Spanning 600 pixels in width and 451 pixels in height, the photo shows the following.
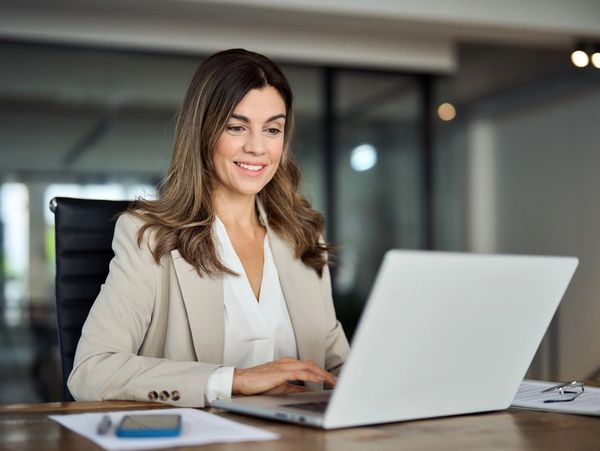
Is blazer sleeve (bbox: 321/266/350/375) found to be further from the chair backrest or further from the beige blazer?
the chair backrest

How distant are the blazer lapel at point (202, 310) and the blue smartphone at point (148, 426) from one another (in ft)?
2.10

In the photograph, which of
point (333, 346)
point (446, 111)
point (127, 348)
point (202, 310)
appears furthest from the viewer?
point (446, 111)

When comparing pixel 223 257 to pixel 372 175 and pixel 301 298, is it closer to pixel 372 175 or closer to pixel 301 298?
pixel 301 298

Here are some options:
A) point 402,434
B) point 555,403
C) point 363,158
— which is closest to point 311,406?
point 402,434

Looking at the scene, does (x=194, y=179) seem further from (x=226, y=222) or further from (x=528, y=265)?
(x=528, y=265)

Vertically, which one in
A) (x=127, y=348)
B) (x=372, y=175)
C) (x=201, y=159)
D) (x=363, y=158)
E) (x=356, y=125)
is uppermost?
(x=356, y=125)

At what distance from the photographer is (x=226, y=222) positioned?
2.18 metres

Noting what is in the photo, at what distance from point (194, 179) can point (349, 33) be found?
11.4ft

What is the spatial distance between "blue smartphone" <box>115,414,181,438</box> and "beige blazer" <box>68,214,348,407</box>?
0.94 ft

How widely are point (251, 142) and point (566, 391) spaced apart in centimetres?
91

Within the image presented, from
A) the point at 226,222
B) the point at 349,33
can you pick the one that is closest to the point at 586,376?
the point at 349,33

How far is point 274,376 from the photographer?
150 cm

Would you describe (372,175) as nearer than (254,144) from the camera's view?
No

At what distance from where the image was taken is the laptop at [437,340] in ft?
3.69
